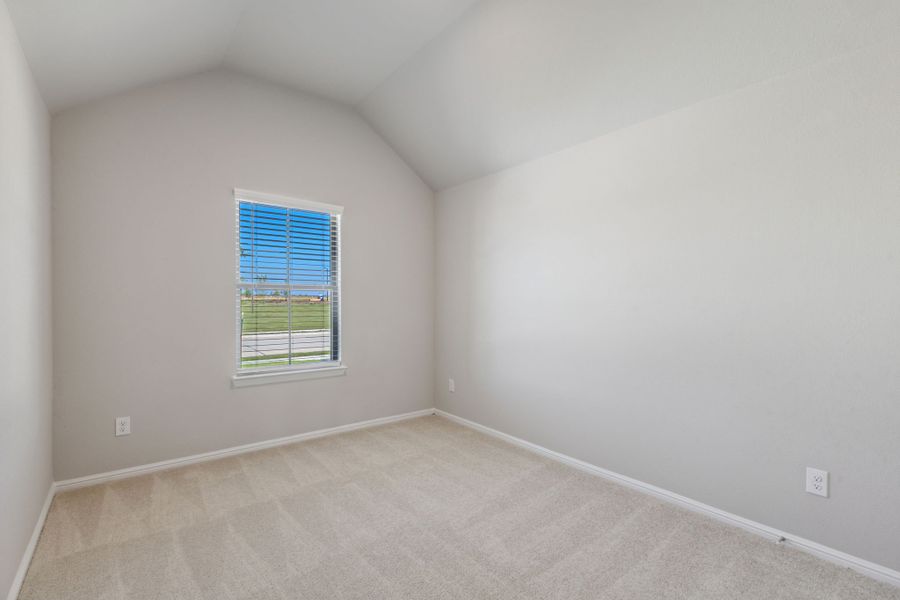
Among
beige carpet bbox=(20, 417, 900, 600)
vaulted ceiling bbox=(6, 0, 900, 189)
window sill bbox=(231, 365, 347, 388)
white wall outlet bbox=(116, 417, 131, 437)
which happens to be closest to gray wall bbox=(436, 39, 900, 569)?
vaulted ceiling bbox=(6, 0, 900, 189)

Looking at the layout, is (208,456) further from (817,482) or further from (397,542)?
(817,482)

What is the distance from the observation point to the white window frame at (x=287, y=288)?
10.3 feet

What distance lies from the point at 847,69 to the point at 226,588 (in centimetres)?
347

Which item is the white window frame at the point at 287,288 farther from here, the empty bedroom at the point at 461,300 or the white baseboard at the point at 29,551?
the white baseboard at the point at 29,551

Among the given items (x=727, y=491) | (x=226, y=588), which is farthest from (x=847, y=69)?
(x=226, y=588)

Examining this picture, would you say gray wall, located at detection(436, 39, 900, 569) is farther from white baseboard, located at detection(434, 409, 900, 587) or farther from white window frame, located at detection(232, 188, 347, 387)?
white window frame, located at detection(232, 188, 347, 387)

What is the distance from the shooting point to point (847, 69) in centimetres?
182

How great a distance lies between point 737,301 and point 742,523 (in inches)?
45.5

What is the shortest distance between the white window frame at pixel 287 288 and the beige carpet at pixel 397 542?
68cm

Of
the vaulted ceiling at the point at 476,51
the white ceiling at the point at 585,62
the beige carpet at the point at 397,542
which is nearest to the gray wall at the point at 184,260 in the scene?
the vaulted ceiling at the point at 476,51

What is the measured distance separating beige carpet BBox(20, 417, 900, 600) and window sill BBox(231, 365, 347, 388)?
2.02ft

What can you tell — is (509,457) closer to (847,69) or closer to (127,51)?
(847,69)

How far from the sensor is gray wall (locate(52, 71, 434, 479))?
2.57m

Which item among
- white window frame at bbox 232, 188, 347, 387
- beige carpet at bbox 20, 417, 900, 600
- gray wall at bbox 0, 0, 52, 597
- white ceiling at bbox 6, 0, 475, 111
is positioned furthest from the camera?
white window frame at bbox 232, 188, 347, 387
